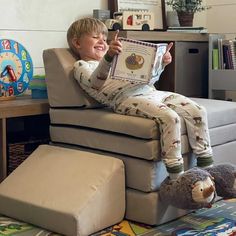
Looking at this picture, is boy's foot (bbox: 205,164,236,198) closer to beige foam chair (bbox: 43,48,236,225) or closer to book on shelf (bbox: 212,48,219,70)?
beige foam chair (bbox: 43,48,236,225)

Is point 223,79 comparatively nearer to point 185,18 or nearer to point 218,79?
point 218,79

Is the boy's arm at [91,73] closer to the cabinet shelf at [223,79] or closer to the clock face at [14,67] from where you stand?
the clock face at [14,67]

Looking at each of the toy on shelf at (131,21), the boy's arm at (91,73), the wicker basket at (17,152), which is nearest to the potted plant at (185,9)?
the toy on shelf at (131,21)

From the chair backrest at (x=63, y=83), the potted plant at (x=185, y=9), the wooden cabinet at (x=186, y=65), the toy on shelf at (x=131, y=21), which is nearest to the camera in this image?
the chair backrest at (x=63, y=83)

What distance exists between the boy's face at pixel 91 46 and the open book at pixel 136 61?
29 cm

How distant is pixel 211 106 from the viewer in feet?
7.52

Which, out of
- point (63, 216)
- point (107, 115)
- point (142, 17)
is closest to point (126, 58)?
point (107, 115)

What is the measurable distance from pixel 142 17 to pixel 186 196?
4.90 ft

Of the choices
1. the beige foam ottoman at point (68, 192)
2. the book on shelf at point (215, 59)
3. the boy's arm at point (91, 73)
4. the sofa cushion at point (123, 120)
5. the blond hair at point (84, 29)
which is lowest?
the beige foam ottoman at point (68, 192)

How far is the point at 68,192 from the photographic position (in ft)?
6.11

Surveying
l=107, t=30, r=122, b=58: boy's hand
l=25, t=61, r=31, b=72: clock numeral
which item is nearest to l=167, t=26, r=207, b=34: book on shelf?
l=25, t=61, r=31, b=72: clock numeral

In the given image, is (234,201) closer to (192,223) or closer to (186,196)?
(192,223)

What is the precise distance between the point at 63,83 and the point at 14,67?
0.47 meters

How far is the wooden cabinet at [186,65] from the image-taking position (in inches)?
120
